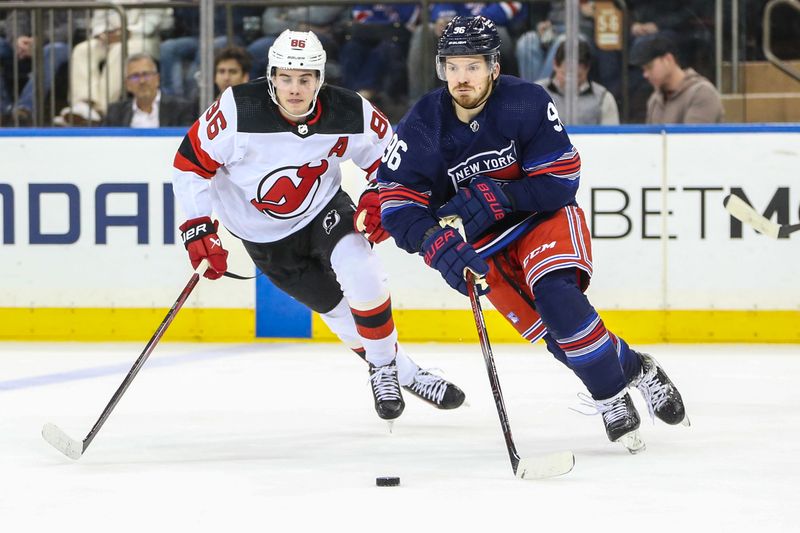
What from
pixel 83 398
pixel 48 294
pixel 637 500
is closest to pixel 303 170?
pixel 83 398

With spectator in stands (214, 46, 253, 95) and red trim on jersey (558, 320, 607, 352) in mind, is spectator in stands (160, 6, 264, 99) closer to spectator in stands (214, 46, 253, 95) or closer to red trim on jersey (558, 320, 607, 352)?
spectator in stands (214, 46, 253, 95)

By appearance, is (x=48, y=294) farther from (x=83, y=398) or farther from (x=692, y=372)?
(x=692, y=372)

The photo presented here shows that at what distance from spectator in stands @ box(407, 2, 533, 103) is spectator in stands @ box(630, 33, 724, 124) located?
666 mm

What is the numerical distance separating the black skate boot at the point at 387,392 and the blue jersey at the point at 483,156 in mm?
572

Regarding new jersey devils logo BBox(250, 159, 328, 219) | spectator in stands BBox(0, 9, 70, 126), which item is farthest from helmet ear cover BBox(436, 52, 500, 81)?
spectator in stands BBox(0, 9, 70, 126)

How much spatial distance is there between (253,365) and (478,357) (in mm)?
942

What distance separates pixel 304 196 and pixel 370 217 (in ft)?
0.98

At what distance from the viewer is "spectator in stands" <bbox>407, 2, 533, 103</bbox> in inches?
269

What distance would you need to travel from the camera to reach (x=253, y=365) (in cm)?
554

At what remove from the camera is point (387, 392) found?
405 centimetres

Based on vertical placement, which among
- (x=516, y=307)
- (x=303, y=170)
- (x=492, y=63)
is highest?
(x=492, y=63)

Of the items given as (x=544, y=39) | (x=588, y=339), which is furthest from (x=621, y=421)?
(x=544, y=39)

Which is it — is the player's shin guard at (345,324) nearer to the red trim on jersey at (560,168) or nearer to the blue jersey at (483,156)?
the blue jersey at (483,156)

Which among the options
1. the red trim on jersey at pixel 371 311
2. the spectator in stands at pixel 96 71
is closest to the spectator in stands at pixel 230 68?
the spectator in stands at pixel 96 71
